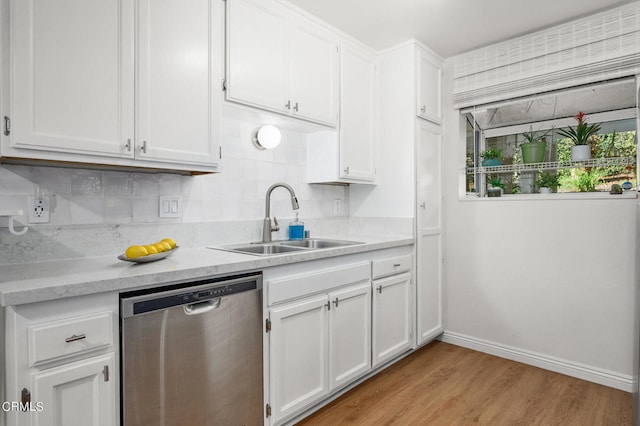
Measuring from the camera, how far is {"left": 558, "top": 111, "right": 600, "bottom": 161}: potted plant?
2.64m

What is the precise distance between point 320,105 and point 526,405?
227 cm

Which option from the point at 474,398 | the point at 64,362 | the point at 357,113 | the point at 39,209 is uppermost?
the point at 357,113

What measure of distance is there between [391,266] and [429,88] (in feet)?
4.92

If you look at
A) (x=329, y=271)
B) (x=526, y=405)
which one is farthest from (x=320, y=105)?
(x=526, y=405)

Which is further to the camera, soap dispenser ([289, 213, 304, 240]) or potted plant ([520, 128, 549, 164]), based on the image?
potted plant ([520, 128, 549, 164])

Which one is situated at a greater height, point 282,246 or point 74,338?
point 282,246

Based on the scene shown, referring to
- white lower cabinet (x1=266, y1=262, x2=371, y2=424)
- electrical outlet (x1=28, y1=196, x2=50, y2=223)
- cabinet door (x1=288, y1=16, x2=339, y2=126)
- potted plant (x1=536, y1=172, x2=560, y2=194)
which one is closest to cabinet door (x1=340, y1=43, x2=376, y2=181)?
cabinet door (x1=288, y1=16, x2=339, y2=126)

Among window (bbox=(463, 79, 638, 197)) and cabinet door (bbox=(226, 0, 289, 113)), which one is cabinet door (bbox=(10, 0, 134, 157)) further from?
window (bbox=(463, 79, 638, 197))

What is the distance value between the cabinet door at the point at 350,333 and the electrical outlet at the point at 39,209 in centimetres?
144

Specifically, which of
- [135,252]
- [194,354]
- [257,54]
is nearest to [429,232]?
[257,54]

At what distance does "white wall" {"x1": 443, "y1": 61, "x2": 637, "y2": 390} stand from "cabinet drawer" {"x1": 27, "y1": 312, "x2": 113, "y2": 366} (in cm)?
268

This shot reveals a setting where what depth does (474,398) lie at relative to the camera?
2275mm

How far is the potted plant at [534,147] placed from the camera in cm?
285

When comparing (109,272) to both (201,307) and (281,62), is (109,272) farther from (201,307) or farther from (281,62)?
(281,62)
